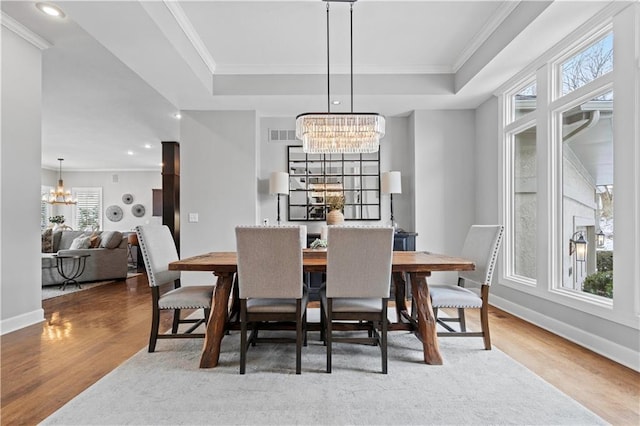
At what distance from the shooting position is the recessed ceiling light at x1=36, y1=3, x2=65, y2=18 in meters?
2.92

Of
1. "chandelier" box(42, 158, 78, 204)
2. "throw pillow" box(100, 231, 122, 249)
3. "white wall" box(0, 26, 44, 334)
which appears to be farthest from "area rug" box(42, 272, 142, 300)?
"chandelier" box(42, 158, 78, 204)

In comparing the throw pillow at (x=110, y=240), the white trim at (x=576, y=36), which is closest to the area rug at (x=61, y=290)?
the throw pillow at (x=110, y=240)

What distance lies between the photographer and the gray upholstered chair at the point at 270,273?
2.26m

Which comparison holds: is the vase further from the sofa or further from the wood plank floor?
the sofa

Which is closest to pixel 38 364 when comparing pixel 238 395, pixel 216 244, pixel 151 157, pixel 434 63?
pixel 238 395

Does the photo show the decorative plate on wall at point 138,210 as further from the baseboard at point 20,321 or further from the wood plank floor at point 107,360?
the baseboard at point 20,321

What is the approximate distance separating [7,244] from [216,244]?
2190mm

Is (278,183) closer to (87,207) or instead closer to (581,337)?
(581,337)

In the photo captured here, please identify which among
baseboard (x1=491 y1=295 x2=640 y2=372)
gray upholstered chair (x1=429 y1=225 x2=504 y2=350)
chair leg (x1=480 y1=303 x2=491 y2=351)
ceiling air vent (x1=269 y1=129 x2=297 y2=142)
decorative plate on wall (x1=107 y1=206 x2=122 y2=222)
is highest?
ceiling air vent (x1=269 y1=129 x2=297 y2=142)

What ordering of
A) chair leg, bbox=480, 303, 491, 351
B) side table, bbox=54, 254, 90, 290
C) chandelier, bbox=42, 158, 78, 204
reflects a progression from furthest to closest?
chandelier, bbox=42, 158, 78, 204 → side table, bbox=54, 254, 90, 290 → chair leg, bbox=480, 303, 491, 351

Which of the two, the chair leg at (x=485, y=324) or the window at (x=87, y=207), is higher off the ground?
the window at (x=87, y=207)

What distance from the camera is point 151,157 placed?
372 inches

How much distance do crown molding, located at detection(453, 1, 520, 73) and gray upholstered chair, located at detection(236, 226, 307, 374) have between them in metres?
2.58

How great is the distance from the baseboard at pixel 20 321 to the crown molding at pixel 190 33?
3.04 meters
